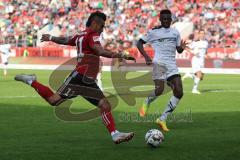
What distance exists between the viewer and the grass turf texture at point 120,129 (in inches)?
411

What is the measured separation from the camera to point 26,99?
2150 cm

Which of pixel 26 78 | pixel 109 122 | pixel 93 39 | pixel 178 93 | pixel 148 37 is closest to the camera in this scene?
pixel 93 39

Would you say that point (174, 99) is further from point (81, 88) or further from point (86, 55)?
point (86, 55)

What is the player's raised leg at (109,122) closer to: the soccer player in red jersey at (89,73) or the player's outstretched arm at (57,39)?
the soccer player in red jersey at (89,73)

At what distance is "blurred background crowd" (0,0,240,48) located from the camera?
→ 44188 mm

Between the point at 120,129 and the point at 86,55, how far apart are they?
109 inches

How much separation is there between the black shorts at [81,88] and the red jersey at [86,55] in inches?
4.1

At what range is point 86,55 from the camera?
38.3ft

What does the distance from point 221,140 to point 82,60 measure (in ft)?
9.44

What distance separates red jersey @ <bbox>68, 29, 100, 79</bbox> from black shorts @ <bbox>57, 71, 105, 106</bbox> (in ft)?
0.34

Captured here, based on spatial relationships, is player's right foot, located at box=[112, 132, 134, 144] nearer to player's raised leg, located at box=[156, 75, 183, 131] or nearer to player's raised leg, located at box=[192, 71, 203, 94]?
player's raised leg, located at box=[156, 75, 183, 131]

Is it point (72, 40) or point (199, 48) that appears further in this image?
point (199, 48)

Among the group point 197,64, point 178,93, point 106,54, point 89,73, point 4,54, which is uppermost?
point 106,54

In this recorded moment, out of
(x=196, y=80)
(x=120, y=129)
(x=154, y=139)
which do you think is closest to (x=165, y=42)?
(x=120, y=129)
